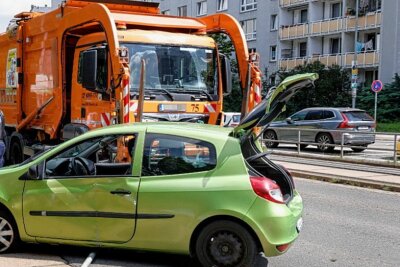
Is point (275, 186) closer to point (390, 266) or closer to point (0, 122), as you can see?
point (390, 266)

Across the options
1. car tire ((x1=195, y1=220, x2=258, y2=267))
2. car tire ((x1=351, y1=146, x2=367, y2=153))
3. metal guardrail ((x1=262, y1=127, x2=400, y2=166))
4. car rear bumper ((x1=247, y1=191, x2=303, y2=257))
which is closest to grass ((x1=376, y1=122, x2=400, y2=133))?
metal guardrail ((x1=262, y1=127, x2=400, y2=166))

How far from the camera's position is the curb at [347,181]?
11470mm

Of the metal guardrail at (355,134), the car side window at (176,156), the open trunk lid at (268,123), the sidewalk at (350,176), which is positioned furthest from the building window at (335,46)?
the car side window at (176,156)

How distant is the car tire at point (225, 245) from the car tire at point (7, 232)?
199cm

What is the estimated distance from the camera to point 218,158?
557 cm

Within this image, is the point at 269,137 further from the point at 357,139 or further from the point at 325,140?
the point at 357,139

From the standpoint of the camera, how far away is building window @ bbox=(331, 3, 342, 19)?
44.2m

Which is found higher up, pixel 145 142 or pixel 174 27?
pixel 174 27

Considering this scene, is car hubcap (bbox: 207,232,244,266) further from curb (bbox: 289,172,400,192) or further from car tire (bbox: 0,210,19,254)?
curb (bbox: 289,172,400,192)

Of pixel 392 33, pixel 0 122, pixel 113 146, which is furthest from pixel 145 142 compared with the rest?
pixel 392 33

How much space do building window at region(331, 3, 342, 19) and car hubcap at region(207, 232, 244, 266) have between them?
41.3 m

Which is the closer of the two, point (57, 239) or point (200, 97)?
point (57, 239)

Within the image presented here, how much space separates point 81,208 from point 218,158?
149 centimetres

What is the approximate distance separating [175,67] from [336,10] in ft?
124
